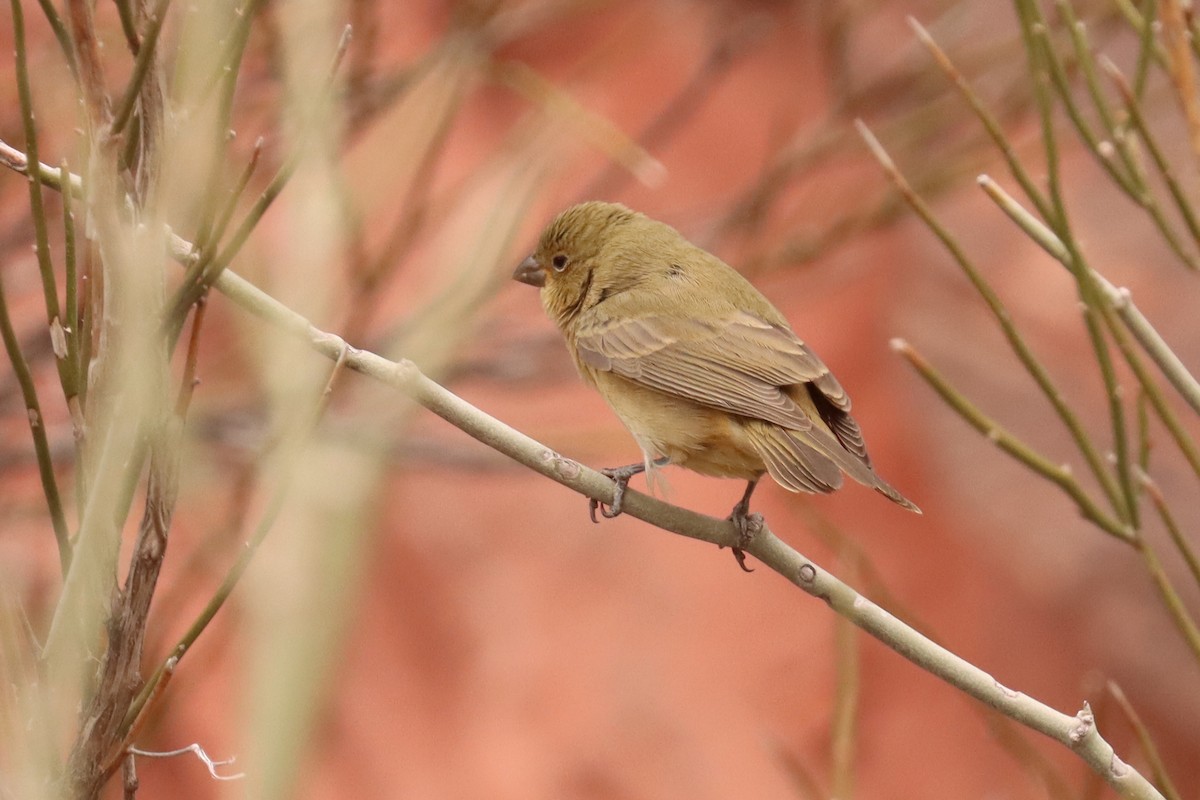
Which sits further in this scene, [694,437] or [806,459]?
[694,437]

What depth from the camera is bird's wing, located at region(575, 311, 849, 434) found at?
2.91 meters

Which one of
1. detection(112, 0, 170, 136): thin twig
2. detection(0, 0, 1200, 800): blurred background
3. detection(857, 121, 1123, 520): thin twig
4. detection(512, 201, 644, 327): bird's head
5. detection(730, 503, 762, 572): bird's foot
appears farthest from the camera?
detection(0, 0, 1200, 800): blurred background

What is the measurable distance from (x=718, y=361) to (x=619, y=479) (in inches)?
22.4

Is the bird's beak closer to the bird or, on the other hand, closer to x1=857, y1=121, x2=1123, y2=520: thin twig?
the bird

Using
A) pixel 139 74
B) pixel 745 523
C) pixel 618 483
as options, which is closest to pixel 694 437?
pixel 745 523

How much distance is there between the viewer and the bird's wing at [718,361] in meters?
2.91

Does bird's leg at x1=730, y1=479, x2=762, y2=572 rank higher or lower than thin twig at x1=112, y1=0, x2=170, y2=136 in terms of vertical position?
lower

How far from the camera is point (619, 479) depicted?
2672 mm

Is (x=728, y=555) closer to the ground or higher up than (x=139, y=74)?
higher up

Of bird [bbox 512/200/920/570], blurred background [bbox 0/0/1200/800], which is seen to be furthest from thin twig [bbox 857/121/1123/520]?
blurred background [bbox 0/0/1200/800]

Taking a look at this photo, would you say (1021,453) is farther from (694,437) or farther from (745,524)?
(694,437)

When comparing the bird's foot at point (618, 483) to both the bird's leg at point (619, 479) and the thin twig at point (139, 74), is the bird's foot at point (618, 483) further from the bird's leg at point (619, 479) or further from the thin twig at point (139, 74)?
the thin twig at point (139, 74)

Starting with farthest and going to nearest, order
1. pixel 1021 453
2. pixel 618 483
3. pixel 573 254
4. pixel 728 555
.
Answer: pixel 728 555
pixel 573 254
pixel 618 483
pixel 1021 453

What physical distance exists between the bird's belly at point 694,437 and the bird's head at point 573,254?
0.58m
